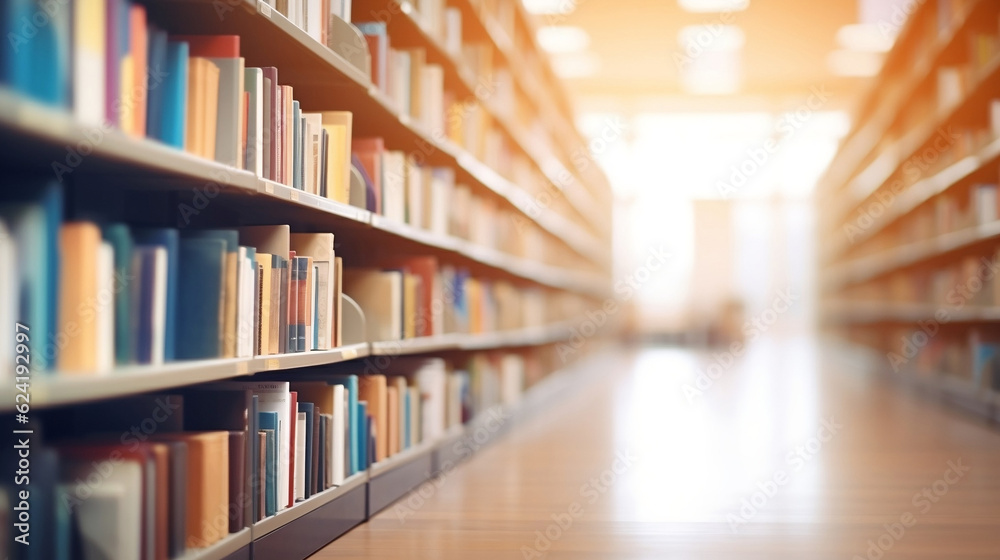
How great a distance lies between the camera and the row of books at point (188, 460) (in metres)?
1.52

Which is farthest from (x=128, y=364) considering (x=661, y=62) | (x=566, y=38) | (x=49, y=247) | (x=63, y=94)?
(x=661, y=62)

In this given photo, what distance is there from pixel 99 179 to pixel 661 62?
36.5 feet

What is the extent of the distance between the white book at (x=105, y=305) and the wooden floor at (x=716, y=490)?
1.07 metres

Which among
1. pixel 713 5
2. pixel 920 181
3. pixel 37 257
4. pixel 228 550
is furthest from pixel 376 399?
pixel 713 5

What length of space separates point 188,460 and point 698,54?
1077 cm

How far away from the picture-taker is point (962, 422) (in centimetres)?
527

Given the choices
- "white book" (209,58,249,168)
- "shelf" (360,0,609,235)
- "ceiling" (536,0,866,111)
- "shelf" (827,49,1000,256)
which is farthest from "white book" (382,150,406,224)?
"ceiling" (536,0,866,111)

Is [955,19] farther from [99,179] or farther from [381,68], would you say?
[99,179]

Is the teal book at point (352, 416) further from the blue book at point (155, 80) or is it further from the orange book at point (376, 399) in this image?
the blue book at point (155, 80)

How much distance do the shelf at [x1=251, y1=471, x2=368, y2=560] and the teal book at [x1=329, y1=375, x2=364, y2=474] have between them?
5cm

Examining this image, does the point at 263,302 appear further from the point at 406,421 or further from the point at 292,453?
the point at 406,421

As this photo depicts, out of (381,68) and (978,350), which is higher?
(381,68)

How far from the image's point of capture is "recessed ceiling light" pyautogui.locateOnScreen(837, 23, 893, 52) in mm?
10555

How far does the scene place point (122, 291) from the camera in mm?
1539
